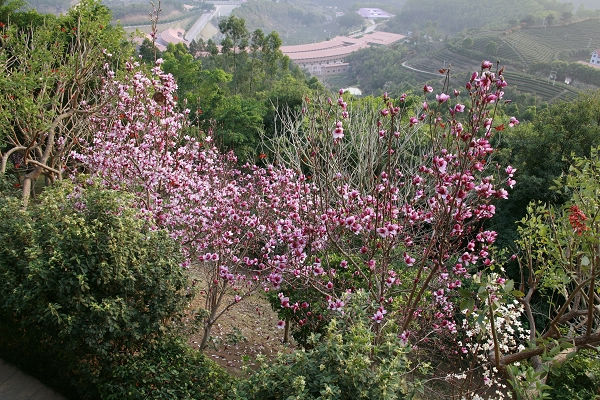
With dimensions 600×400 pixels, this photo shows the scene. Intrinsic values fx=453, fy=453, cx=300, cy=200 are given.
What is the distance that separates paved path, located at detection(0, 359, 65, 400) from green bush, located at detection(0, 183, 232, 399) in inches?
4.4

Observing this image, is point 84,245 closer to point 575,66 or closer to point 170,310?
point 170,310

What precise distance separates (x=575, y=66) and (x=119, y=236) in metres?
38.5

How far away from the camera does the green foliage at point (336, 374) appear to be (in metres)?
2.74

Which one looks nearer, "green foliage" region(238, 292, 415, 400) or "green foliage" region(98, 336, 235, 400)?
"green foliage" region(238, 292, 415, 400)

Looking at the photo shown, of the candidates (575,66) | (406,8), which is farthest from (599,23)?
(406,8)

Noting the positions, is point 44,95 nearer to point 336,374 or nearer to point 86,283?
point 86,283

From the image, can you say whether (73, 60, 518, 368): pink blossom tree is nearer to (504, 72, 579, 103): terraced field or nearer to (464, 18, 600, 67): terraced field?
(504, 72, 579, 103): terraced field

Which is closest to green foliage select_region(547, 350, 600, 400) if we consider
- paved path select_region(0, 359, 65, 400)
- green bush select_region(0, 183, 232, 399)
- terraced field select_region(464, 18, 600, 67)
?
green bush select_region(0, 183, 232, 399)

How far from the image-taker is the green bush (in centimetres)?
389

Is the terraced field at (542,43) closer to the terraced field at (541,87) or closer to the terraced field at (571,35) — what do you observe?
the terraced field at (571,35)

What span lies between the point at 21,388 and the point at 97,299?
146cm

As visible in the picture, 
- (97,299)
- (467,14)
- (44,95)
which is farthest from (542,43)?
(97,299)

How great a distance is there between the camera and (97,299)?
4055 mm

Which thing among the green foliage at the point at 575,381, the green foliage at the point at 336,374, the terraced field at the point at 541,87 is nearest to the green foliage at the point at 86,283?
the green foliage at the point at 336,374
